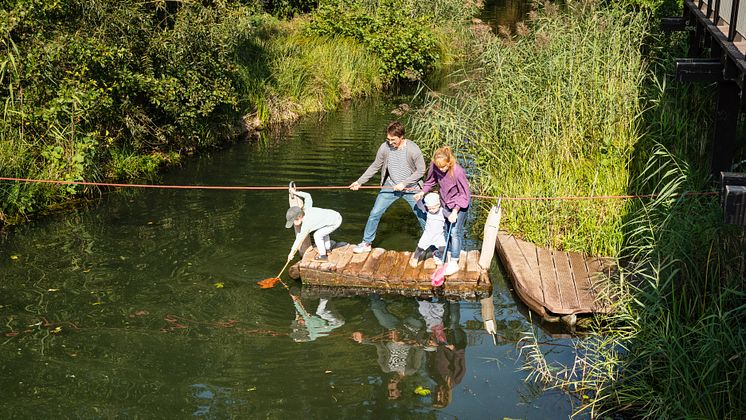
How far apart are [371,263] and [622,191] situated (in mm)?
3561

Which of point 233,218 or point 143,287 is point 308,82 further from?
point 143,287

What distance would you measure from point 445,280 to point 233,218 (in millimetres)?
4830

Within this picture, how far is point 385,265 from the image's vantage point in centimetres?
1077

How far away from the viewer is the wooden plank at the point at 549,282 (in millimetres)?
9649

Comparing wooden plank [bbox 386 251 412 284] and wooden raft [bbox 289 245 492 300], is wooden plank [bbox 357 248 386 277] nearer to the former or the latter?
wooden raft [bbox 289 245 492 300]

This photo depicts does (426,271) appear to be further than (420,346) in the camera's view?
Yes

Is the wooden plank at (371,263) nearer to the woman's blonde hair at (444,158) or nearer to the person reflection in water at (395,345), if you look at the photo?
the person reflection in water at (395,345)

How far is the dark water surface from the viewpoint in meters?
8.07

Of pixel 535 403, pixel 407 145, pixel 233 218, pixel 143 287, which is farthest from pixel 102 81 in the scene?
pixel 535 403

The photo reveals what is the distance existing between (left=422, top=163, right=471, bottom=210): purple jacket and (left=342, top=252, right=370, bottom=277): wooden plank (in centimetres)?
132

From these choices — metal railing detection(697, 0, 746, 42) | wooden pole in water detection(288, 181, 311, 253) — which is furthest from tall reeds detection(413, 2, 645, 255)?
wooden pole in water detection(288, 181, 311, 253)

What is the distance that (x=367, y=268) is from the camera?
10625mm

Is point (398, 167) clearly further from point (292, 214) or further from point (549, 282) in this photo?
point (549, 282)

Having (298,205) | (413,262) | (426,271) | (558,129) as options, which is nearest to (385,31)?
(558,129)
